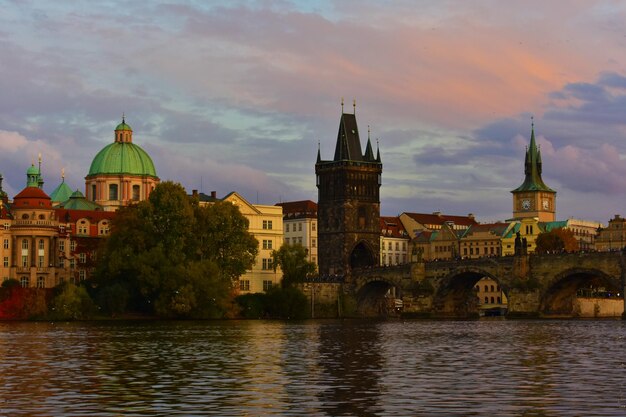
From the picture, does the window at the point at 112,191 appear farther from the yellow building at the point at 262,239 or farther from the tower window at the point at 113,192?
the yellow building at the point at 262,239

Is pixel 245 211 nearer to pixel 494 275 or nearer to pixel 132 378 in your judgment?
pixel 494 275

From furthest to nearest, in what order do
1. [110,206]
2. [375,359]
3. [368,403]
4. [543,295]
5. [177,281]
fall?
[110,206], [543,295], [177,281], [375,359], [368,403]

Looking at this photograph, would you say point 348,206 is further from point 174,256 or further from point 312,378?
point 312,378

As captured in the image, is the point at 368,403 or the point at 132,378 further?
the point at 132,378

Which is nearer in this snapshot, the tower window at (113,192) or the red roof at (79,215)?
the red roof at (79,215)

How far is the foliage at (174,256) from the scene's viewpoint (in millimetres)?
130250

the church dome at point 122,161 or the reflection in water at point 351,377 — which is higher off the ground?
the church dome at point 122,161

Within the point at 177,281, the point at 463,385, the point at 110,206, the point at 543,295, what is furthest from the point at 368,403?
the point at 110,206

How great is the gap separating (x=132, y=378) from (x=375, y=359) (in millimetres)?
15084

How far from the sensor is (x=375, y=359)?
5812cm

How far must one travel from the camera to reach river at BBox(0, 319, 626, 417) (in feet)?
118

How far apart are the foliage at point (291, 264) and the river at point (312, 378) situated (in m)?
80.2

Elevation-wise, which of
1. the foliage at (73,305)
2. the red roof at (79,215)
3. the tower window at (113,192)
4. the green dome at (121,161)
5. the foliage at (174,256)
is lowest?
the foliage at (73,305)

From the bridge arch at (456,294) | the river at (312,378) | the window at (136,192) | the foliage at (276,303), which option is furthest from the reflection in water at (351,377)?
the window at (136,192)
